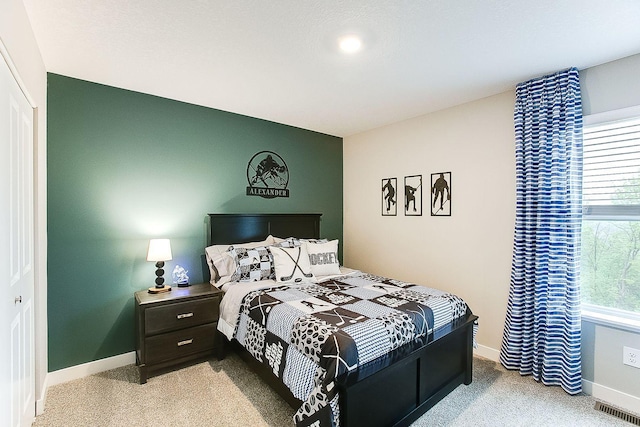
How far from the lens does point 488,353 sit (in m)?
3.04

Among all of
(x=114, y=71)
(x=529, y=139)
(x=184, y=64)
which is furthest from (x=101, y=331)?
(x=529, y=139)

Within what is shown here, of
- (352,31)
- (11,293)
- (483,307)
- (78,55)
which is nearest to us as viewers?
(11,293)

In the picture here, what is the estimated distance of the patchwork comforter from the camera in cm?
176

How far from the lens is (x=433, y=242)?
3.54m

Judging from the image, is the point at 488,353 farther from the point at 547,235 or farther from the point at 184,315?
the point at 184,315

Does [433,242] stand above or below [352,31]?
below

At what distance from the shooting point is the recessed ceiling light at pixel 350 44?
2.03 m

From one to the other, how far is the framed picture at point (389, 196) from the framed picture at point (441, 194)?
20.5 inches

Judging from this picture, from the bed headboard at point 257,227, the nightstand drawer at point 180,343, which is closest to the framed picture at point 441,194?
the bed headboard at point 257,227

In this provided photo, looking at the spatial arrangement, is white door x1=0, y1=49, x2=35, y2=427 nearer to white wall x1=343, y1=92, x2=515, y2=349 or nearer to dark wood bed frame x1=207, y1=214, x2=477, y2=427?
dark wood bed frame x1=207, y1=214, x2=477, y2=427

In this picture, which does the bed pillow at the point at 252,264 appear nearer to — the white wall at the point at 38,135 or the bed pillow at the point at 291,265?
the bed pillow at the point at 291,265

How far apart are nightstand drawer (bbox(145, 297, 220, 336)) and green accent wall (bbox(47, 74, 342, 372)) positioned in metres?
0.53

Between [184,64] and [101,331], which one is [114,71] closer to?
[184,64]

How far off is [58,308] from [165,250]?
3.07 feet
